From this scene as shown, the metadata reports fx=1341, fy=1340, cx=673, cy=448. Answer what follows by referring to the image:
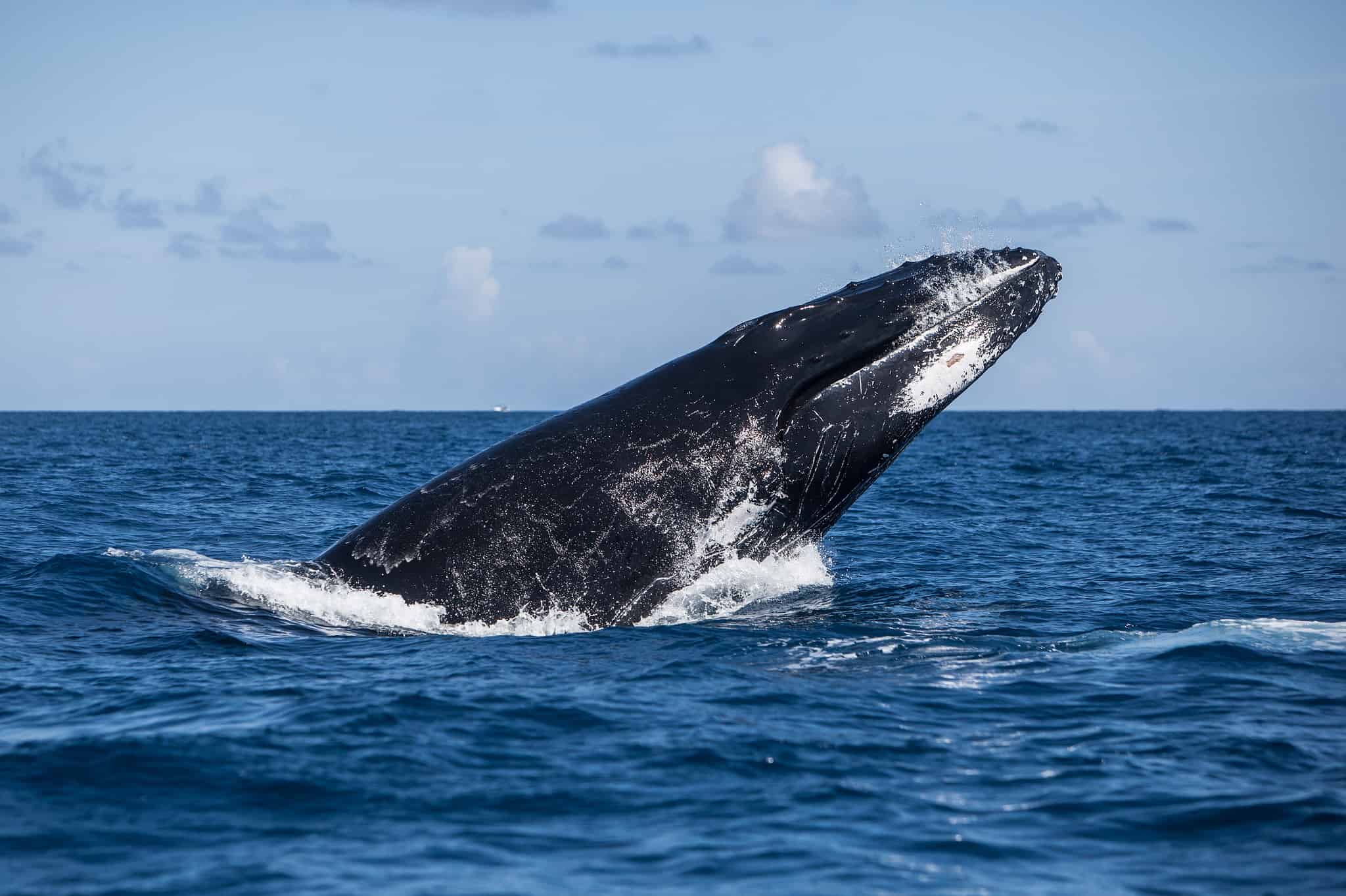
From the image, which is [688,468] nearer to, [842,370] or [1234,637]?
[842,370]

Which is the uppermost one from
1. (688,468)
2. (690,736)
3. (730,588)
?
(688,468)

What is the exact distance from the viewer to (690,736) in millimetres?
8281

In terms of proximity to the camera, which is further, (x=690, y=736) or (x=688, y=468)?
(x=688, y=468)

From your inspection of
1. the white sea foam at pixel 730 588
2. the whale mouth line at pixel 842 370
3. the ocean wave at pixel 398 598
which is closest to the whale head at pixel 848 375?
the whale mouth line at pixel 842 370

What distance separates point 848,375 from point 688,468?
1619mm

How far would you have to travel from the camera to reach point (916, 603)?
1364 cm

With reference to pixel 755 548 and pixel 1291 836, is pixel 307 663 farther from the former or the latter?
pixel 1291 836

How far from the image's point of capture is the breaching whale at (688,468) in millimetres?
10766

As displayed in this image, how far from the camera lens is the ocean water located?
6406mm

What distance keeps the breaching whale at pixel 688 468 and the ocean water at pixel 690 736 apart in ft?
1.09

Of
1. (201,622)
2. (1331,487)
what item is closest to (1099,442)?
(1331,487)

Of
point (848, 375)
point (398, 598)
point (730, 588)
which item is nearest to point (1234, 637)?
point (848, 375)

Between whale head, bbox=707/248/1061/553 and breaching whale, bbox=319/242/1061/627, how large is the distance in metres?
0.02

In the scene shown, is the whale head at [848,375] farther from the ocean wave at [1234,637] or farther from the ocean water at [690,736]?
the ocean wave at [1234,637]
